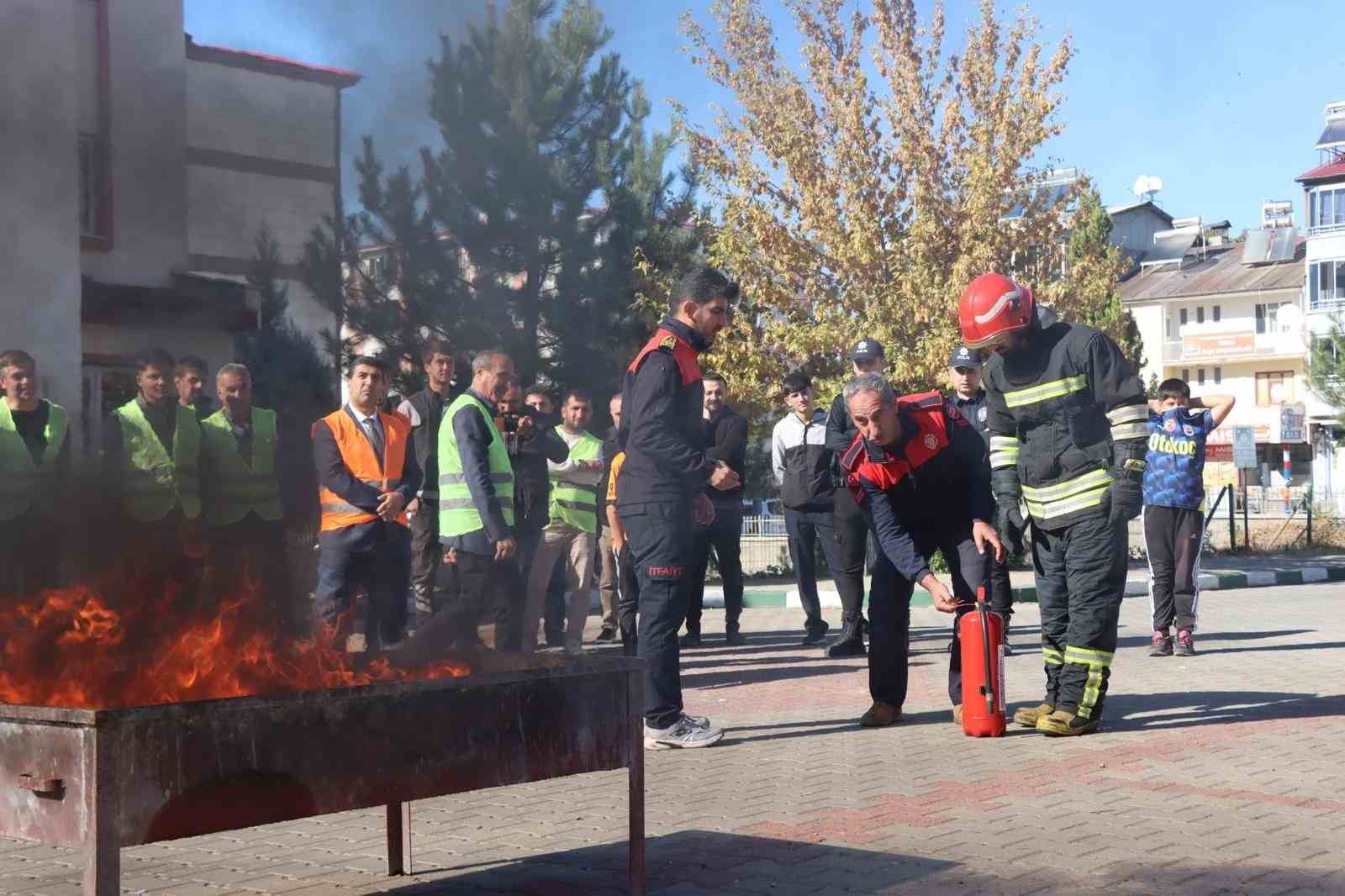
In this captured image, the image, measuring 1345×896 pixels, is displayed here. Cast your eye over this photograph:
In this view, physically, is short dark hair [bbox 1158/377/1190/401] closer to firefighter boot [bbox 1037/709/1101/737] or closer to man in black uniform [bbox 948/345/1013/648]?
man in black uniform [bbox 948/345/1013/648]

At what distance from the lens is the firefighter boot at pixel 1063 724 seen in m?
7.21

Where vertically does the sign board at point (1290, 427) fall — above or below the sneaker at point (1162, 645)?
above

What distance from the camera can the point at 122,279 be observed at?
11.1 feet

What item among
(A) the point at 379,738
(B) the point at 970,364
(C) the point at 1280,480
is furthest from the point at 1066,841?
(C) the point at 1280,480

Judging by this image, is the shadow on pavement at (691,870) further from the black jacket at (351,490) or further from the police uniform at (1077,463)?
the police uniform at (1077,463)

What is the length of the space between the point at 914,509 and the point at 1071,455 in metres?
0.81

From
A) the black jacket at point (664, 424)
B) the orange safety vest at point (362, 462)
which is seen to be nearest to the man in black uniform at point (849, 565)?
the black jacket at point (664, 424)

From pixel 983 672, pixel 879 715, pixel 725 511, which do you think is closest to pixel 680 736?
pixel 879 715

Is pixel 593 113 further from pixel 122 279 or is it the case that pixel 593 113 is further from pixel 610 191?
pixel 122 279

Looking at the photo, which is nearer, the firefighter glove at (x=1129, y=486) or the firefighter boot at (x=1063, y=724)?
the firefighter glove at (x=1129, y=486)

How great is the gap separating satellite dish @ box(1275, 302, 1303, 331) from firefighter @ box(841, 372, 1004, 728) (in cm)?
6495

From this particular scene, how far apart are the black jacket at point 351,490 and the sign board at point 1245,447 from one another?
70.9 feet

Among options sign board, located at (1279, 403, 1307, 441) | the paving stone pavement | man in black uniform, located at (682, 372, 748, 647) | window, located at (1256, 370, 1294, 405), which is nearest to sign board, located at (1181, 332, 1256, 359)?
window, located at (1256, 370, 1294, 405)

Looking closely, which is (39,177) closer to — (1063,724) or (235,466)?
(235,466)
